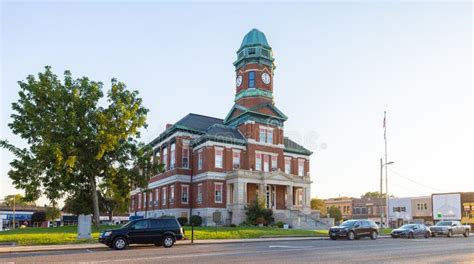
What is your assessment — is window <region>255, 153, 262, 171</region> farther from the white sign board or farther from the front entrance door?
the white sign board

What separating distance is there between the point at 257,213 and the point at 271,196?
808cm

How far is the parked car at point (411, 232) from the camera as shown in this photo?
36625 mm

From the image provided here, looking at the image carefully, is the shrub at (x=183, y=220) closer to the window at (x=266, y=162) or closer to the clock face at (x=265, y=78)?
the window at (x=266, y=162)

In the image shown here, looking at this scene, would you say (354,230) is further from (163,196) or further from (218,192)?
(163,196)

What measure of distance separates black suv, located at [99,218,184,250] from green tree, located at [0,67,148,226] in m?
11.0

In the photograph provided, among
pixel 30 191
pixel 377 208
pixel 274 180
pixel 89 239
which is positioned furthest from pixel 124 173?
pixel 377 208

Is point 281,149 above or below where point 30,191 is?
above

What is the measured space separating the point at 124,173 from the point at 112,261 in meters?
21.4

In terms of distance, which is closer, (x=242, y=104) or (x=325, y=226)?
(x=325, y=226)

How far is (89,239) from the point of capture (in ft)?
86.0

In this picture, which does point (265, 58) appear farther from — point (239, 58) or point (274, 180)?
point (274, 180)

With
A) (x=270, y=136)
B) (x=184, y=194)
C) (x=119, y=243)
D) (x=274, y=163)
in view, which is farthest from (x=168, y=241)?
(x=270, y=136)

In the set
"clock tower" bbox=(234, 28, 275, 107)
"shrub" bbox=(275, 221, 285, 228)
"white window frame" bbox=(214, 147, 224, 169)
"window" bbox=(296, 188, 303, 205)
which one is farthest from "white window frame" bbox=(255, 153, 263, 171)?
"shrub" bbox=(275, 221, 285, 228)

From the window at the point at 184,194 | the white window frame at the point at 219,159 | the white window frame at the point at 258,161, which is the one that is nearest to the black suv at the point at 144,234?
the white window frame at the point at 219,159
